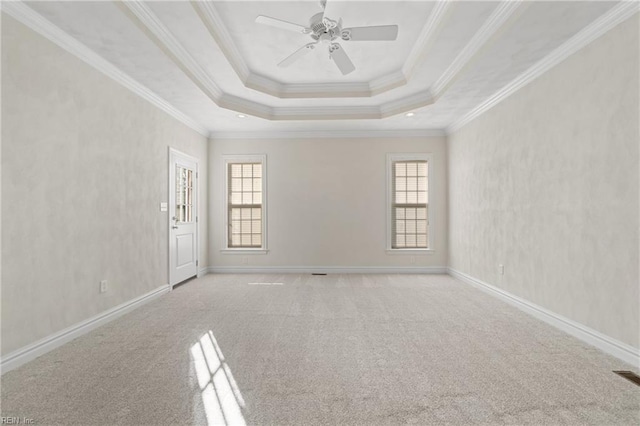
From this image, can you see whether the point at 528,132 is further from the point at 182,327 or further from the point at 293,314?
the point at 182,327

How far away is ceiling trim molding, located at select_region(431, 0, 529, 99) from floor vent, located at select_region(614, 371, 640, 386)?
2782 millimetres

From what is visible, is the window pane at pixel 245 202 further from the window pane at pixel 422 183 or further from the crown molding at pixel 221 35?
the window pane at pixel 422 183

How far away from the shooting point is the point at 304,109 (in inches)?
228

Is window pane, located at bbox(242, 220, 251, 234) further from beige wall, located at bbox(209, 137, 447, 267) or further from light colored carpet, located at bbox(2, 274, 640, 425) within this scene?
light colored carpet, located at bbox(2, 274, 640, 425)

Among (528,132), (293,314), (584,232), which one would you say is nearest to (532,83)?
(528,132)

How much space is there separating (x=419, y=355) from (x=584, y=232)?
1.86 metres

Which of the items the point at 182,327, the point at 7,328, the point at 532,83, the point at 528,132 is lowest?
the point at 182,327

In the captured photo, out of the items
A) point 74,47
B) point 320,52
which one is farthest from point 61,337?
point 320,52

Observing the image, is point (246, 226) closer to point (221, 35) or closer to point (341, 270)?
point (341, 270)

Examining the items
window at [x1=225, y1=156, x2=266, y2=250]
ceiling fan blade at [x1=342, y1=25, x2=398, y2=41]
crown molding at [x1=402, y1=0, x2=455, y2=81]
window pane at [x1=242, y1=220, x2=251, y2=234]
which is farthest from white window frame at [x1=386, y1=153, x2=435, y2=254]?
ceiling fan blade at [x1=342, y1=25, x2=398, y2=41]

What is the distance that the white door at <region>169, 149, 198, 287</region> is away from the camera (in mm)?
5184

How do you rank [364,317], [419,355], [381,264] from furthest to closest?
[381,264] < [364,317] < [419,355]

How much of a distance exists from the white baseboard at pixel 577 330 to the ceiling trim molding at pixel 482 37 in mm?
2728

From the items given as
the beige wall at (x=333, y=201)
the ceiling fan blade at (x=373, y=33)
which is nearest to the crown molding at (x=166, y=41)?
the ceiling fan blade at (x=373, y=33)
